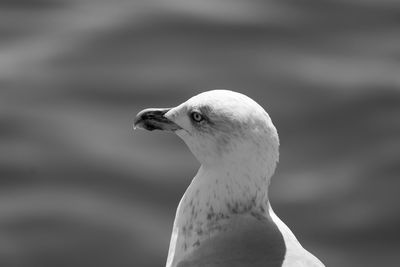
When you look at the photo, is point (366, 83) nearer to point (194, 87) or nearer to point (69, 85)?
point (194, 87)

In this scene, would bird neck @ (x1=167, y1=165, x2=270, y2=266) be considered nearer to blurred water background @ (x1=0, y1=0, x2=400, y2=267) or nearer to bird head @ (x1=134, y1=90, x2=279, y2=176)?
bird head @ (x1=134, y1=90, x2=279, y2=176)

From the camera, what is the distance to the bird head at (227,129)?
17.9 ft

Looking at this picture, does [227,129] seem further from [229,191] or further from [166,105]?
[166,105]

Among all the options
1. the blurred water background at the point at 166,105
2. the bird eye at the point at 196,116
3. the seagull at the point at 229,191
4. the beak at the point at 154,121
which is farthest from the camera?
the blurred water background at the point at 166,105

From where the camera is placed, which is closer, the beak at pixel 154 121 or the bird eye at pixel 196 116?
the bird eye at pixel 196 116

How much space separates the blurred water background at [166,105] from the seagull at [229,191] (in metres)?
1.32

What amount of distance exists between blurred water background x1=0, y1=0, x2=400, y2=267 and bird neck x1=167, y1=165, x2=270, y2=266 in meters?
1.24

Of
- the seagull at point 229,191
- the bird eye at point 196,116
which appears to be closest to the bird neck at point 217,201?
the seagull at point 229,191

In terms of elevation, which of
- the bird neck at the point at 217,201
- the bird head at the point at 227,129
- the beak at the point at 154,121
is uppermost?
the beak at the point at 154,121

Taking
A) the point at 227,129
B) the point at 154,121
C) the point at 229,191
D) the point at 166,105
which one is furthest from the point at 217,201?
the point at 166,105

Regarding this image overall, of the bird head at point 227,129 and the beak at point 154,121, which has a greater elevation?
the beak at point 154,121

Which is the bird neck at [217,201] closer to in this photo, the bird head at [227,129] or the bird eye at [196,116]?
the bird head at [227,129]

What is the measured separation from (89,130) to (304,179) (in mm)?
1503

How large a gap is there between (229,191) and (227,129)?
13.4 inches
